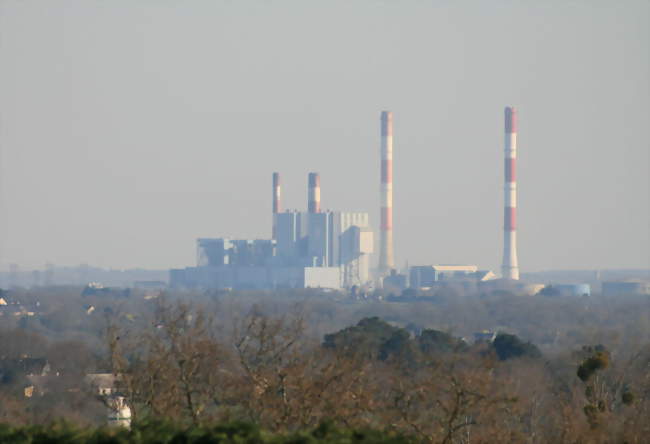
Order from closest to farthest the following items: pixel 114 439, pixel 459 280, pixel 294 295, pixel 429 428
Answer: pixel 114 439 < pixel 429 428 < pixel 294 295 < pixel 459 280

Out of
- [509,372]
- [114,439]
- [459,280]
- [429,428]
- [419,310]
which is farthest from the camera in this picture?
[459,280]

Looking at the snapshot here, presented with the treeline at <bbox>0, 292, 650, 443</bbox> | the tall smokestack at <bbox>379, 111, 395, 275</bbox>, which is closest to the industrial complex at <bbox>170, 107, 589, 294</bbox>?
the tall smokestack at <bbox>379, 111, 395, 275</bbox>

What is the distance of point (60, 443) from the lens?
43.3 ft

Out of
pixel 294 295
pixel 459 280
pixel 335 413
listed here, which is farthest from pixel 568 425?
pixel 459 280

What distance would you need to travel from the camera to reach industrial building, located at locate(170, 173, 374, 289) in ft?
347

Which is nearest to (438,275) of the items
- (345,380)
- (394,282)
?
(394,282)

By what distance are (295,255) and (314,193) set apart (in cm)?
707

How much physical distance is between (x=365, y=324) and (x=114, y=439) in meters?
36.5

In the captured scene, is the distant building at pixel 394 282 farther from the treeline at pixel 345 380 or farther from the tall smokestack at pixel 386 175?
the treeline at pixel 345 380

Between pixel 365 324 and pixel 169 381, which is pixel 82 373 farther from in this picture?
pixel 169 381

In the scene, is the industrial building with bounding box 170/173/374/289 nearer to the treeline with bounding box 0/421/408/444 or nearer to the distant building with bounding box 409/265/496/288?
the distant building with bounding box 409/265/496/288

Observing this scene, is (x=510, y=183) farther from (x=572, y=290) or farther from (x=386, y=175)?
(x=572, y=290)

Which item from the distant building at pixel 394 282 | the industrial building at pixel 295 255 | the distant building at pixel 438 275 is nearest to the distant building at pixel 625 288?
the distant building at pixel 438 275

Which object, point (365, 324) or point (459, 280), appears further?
point (459, 280)
